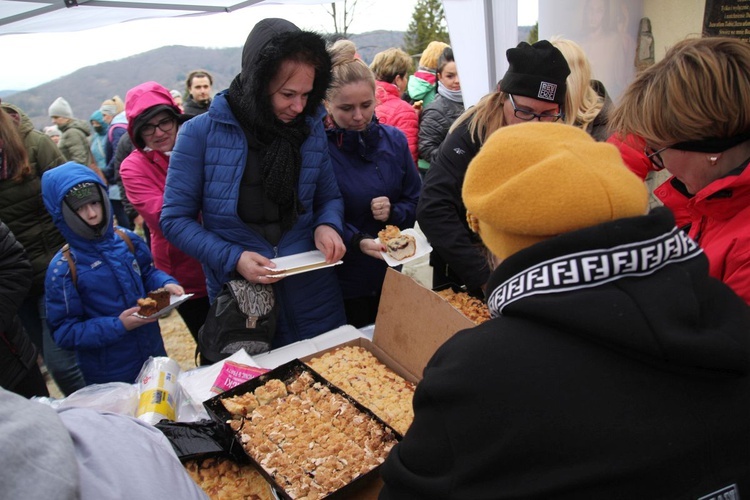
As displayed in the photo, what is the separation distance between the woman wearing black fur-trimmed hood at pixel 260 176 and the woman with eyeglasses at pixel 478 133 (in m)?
0.46

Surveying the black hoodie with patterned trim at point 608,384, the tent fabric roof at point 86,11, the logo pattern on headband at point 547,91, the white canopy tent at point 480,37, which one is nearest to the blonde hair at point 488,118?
the logo pattern on headband at point 547,91

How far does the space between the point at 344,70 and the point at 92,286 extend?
1564 mm

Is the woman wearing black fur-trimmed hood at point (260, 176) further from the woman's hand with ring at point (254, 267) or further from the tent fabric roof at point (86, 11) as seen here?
the tent fabric roof at point (86, 11)

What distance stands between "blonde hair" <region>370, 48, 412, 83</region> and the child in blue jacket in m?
3.21


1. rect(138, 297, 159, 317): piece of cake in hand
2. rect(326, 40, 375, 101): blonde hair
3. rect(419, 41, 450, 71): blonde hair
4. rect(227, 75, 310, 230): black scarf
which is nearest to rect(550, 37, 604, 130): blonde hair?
rect(326, 40, 375, 101): blonde hair

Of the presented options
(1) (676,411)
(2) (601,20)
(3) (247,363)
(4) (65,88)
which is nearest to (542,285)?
(1) (676,411)

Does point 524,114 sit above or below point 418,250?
above

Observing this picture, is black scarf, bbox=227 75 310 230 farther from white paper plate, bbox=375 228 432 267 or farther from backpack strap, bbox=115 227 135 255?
backpack strap, bbox=115 227 135 255

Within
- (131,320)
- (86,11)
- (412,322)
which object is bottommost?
(131,320)

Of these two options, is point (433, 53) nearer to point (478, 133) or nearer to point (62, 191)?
point (478, 133)

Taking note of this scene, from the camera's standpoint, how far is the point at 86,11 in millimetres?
3908

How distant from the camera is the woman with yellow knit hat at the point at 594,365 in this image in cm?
70

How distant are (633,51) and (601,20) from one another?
0.51 m

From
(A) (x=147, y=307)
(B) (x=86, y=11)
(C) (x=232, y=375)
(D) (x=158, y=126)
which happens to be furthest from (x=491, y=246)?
(B) (x=86, y=11)
